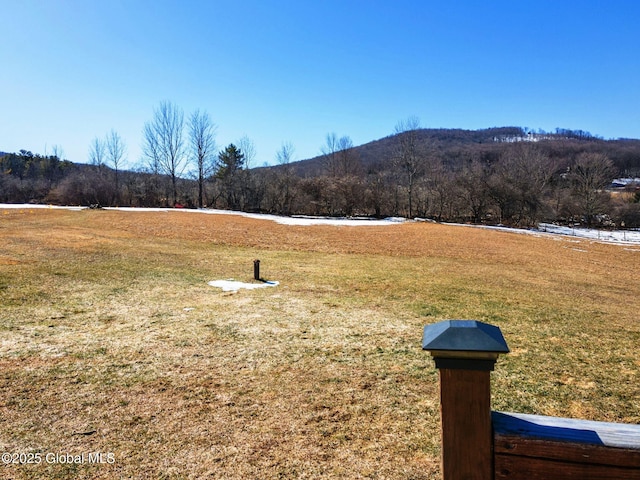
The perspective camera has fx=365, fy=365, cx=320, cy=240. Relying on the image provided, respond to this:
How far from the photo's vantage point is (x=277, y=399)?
3.21 m

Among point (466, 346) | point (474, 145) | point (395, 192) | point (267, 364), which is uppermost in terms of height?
point (474, 145)

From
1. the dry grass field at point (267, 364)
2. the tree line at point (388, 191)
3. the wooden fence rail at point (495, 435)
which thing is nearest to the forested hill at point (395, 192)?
the tree line at point (388, 191)

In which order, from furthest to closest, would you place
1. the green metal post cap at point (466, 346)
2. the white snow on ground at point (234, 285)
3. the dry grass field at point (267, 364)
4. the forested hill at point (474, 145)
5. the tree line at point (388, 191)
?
the forested hill at point (474, 145)
the tree line at point (388, 191)
the white snow on ground at point (234, 285)
the dry grass field at point (267, 364)
the green metal post cap at point (466, 346)

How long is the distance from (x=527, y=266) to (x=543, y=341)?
8.15 meters

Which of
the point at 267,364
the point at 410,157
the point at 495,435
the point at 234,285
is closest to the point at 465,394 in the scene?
the point at 495,435

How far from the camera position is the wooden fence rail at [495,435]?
38.8 inches

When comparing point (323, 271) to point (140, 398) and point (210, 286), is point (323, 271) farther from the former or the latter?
point (140, 398)

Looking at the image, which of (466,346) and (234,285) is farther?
(234,285)

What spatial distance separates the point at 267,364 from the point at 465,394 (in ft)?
10.4

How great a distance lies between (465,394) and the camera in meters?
1.03

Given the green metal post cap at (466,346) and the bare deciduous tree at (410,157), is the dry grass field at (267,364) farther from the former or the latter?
the bare deciduous tree at (410,157)

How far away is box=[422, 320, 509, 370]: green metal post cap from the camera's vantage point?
974 mm

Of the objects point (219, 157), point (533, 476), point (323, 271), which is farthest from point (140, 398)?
point (219, 157)

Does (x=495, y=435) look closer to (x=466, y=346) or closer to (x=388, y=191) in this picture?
(x=466, y=346)
